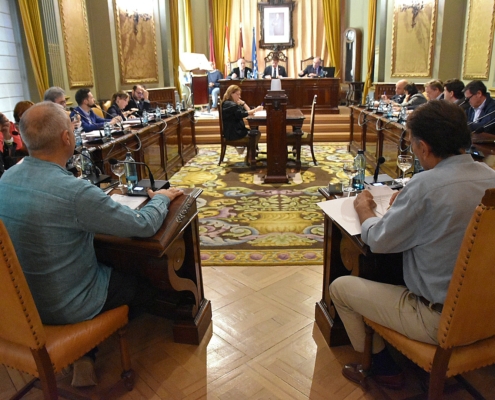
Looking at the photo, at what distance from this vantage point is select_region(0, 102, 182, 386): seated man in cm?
156

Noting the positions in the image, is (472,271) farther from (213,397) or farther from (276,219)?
(276,219)

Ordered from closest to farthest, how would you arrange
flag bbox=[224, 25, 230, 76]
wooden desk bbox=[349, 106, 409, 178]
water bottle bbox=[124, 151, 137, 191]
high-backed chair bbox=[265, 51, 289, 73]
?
water bottle bbox=[124, 151, 137, 191] → wooden desk bbox=[349, 106, 409, 178] → flag bbox=[224, 25, 230, 76] → high-backed chair bbox=[265, 51, 289, 73]

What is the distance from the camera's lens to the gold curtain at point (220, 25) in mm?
12375

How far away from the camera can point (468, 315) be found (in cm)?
137

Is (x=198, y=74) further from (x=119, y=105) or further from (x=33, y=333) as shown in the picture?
(x=33, y=333)

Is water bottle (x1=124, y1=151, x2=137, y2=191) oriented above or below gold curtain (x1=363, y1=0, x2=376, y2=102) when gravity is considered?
below

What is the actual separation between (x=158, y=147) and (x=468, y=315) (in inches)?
184

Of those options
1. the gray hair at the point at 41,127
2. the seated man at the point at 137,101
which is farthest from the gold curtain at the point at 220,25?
the gray hair at the point at 41,127

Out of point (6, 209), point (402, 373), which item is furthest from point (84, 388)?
point (402, 373)

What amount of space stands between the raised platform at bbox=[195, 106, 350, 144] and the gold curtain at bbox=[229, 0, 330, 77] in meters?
4.10

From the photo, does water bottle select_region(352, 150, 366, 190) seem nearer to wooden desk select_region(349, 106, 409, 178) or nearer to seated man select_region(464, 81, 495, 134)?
wooden desk select_region(349, 106, 409, 178)

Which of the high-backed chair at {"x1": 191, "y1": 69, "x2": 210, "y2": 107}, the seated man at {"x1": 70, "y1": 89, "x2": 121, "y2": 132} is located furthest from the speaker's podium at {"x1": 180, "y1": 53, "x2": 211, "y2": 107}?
the seated man at {"x1": 70, "y1": 89, "x2": 121, "y2": 132}

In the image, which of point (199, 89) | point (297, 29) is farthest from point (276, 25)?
point (199, 89)

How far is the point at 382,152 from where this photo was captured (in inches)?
220
